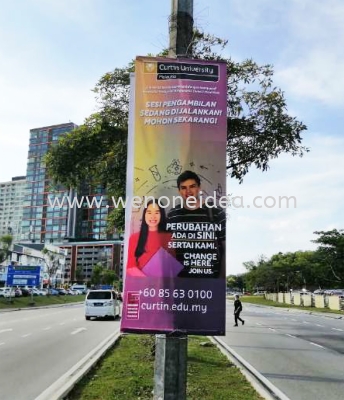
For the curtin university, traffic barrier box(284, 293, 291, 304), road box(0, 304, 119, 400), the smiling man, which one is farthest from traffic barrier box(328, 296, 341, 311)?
the curtin university

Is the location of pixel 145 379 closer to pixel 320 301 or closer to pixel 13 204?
pixel 320 301

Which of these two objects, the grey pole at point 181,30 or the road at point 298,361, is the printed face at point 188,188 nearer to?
the grey pole at point 181,30

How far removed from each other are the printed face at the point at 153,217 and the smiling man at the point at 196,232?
0.41 ft

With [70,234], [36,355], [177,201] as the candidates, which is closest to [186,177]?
[177,201]

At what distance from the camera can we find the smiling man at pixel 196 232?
515 centimetres

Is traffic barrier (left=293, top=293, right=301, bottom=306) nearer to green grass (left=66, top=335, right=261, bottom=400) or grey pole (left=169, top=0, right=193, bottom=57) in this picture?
green grass (left=66, top=335, right=261, bottom=400)

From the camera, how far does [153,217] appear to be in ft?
17.3

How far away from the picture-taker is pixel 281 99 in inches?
472

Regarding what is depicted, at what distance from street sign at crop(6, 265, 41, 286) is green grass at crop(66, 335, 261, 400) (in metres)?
42.1

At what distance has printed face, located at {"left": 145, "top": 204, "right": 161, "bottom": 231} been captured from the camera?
207 inches

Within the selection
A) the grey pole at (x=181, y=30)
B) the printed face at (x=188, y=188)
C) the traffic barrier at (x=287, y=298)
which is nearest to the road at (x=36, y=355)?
the printed face at (x=188, y=188)

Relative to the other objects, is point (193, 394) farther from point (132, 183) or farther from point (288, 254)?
point (288, 254)

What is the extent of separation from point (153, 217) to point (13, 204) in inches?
5997

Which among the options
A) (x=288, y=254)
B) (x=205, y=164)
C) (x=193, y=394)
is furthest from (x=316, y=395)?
(x=288, y=254)
